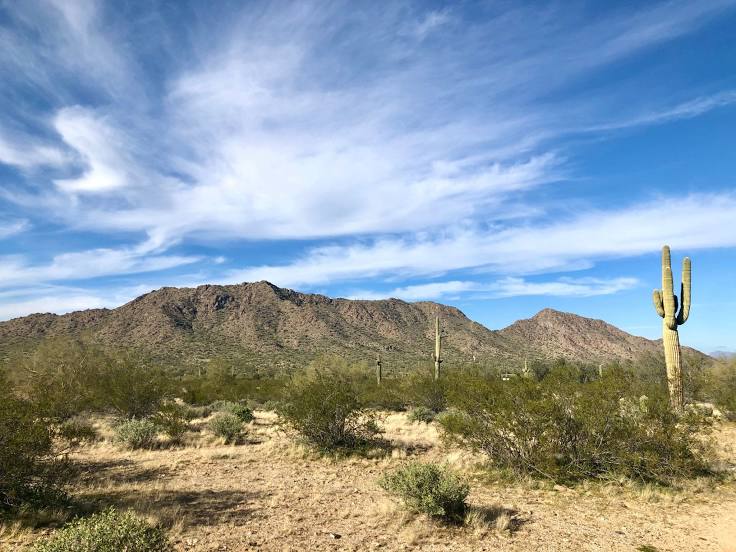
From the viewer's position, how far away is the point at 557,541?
7.10 metres

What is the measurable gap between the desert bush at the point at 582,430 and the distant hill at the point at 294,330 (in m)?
51.8

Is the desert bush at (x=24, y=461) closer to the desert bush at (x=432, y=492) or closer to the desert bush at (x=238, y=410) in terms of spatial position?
the desert bush at (x=432, y=492)

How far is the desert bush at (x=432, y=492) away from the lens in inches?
310

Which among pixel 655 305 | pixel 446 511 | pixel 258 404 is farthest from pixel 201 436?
pixel 655 305

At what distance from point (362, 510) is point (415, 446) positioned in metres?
6.70

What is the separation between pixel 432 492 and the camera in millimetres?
8008

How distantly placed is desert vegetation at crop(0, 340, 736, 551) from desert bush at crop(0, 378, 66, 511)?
0.02 m

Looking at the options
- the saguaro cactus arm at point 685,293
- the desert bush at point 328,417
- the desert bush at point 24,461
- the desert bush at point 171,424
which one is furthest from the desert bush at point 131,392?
the saguaro cactus arm at point 685,293

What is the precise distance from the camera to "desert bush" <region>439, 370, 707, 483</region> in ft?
32.3

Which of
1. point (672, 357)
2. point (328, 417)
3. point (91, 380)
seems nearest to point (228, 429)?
point (328, 417)

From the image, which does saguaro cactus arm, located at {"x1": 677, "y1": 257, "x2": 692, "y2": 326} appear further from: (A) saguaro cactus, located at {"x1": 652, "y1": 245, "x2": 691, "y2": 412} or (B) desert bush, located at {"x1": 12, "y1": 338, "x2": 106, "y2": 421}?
(B) desert bush, located at {"x1": 12, "y1": 338, "x2": 106, "y2": 421}

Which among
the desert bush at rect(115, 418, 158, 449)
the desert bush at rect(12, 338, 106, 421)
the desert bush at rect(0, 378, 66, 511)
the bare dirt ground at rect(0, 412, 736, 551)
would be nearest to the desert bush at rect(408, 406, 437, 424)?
the bare dirt ground at rect(0, 412, 736, 551)

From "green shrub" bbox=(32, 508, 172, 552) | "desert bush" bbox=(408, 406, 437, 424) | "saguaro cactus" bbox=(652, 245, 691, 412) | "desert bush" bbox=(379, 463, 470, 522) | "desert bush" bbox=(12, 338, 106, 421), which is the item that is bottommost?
"desert bush" bbox=(408, 406, 437, 424)

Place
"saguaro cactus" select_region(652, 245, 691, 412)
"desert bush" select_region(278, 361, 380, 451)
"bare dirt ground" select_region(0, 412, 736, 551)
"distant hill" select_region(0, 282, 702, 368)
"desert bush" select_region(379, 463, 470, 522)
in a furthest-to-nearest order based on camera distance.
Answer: "distant hill" select_region(0, 282, 702, 368) → "saguaro cactus" select_region(652, 245, 691, 412) → "desert bush" select_region(278, 361, 380, 451) → "desert bush" select_region(379, 463, 470, 522) → "bare dirt ground" select_region(0, 412, 736, 551)
